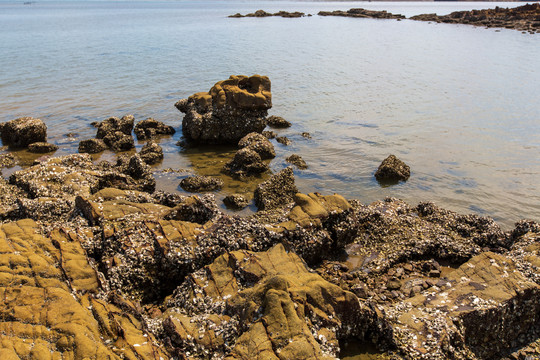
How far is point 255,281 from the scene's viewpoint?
26.9 ft

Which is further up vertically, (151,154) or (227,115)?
(227,115)

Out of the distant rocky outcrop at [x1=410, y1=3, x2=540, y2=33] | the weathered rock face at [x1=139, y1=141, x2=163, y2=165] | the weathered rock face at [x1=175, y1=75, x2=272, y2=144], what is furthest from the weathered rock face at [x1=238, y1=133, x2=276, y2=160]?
the distant rocky outcrop at [x1=410, y1=3, x2=540, y2=33]

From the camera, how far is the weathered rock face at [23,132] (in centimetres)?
1922

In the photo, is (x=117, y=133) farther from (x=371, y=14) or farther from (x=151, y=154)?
(x=371, y=14)

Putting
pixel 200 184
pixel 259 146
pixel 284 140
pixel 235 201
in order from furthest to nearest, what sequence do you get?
pixel 284 140 < pixel 259 146 < pixel 200 184 < pixel 235 201

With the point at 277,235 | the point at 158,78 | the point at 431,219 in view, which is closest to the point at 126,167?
the point at 277,235

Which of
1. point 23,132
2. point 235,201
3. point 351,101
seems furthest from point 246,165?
point 351,101

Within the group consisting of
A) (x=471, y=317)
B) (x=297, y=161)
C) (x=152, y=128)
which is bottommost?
(x=471, y=317)

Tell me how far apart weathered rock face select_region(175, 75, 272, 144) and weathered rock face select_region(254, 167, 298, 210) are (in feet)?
21.6

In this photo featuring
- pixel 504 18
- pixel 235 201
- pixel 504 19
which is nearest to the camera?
pixel 235 201

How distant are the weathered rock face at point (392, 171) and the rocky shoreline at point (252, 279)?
2869 millimetres

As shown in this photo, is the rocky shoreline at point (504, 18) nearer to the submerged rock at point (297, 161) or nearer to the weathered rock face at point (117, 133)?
the submerged rock at point (297, 161)

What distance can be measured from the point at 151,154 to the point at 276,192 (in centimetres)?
734

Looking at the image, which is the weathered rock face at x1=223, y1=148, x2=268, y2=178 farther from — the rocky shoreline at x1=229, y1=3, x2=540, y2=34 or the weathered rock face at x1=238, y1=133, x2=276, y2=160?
the rocky shoreline at x1=229, y1=3, x2=540, y2=34
